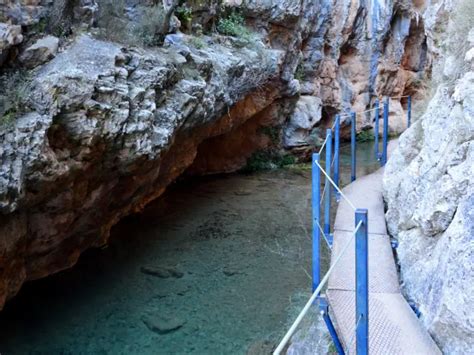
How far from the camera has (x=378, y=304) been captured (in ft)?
13.1

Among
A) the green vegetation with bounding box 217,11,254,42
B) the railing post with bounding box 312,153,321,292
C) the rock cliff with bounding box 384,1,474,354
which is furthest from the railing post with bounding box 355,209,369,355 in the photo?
the green vegetation with bounding box 217,11,254,42

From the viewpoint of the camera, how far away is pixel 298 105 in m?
15.0

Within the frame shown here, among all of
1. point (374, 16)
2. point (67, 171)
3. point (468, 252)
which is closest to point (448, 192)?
point (468, 252)

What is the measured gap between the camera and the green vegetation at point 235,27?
1060 cm

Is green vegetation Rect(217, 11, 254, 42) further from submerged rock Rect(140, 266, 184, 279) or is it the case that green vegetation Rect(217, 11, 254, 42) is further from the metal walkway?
the metal walkway

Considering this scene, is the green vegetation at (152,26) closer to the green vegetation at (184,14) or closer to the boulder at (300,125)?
the green vegetation at (184,14)

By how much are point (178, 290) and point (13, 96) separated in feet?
12.0

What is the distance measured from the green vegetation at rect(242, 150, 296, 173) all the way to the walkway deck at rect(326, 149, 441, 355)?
8.56 m

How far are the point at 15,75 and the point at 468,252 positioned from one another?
4.77m

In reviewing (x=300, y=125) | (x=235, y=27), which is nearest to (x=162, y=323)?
(x=235, y=27)

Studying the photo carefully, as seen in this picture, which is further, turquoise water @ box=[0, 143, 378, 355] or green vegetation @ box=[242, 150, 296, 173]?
green vegetation @ box=[242, 150, 296, 173]

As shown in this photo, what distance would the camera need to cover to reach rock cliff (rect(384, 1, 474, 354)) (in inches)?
126

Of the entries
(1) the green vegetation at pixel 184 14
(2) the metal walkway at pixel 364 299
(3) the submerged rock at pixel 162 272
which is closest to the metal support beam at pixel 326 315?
(2) the metal walkway at pixel 364 299

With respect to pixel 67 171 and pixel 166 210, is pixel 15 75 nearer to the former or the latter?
pixel 67 171
